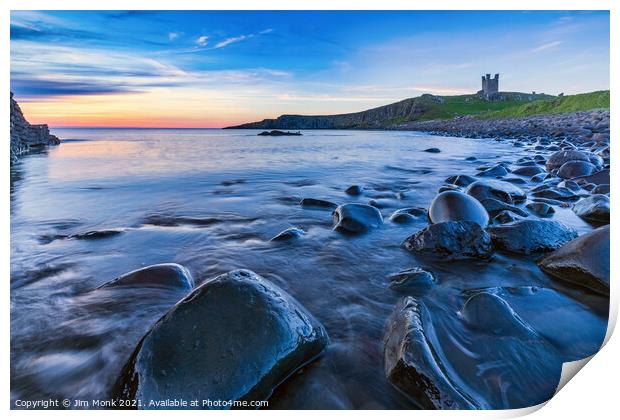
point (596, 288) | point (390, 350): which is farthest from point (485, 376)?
point (596, 288)

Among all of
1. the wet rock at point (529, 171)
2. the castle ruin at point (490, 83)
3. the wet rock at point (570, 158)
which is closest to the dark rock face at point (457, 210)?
the castle ruin at point (490, 83)

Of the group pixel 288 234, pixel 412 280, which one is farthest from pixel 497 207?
pixel 288 234

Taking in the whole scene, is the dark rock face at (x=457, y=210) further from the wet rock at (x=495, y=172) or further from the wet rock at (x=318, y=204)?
the wet rock at (x=495, y=172)

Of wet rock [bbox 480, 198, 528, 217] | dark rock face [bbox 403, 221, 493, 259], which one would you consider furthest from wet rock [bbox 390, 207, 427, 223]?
dark rock face [bbox 403, 221, 493, 259]

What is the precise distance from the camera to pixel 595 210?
180 inches

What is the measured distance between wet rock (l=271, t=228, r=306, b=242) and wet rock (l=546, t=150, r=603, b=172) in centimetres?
675

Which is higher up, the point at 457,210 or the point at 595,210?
the point at 457,210

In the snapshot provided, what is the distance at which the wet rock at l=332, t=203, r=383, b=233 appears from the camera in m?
4.30

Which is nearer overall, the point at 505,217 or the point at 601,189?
the point at 505,217

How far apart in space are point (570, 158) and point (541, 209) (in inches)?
160

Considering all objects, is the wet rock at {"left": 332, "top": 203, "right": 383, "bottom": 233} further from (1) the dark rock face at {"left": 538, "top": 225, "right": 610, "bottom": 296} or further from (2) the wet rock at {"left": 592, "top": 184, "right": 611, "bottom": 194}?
(2) the wet rock at {"left": 592, "top": 184, "right": 611, "bottom": 194}

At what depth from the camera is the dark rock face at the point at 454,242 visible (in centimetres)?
339

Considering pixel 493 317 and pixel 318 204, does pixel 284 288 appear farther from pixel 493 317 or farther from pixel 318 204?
A: pixel 318 204

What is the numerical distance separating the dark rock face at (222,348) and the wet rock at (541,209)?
420 cm
